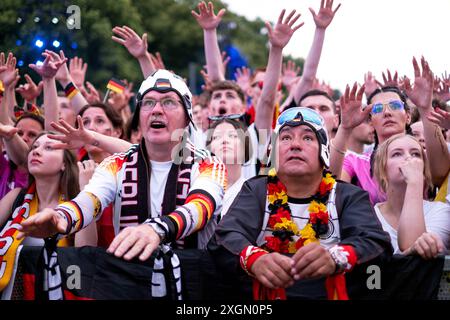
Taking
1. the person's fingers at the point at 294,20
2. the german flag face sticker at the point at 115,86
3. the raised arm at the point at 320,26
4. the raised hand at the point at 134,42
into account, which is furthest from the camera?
the german flag face sticker at the point at 115,86

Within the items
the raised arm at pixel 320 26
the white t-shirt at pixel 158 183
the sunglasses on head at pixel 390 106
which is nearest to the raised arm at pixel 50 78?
the white t-shirt at pixel 158 183

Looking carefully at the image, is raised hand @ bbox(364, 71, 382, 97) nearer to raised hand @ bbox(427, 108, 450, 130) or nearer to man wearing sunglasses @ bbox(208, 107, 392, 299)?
raised hand @ bbox(427, 108, 450, 130)

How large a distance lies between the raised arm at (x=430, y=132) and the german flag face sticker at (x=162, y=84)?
1683mm

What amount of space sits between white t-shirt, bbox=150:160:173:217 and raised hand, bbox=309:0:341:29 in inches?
103

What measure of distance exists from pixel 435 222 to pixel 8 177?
3.40 meters

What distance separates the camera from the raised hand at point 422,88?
483cm

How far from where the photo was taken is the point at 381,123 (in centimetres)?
533

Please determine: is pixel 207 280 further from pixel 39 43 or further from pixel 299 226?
pixel 39 43

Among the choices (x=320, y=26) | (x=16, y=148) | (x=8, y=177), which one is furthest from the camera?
(x=320, y=26)

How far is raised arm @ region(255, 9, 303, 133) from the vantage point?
5.62 meters

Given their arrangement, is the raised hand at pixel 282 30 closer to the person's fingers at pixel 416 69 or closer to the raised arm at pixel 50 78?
the person's fingers at pixel 416 69

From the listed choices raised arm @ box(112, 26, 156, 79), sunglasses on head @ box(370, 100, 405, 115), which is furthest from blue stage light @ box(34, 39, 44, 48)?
sunglasses on head @ box(370, 100, 405, 115)

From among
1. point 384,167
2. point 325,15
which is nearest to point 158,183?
point 384,167
